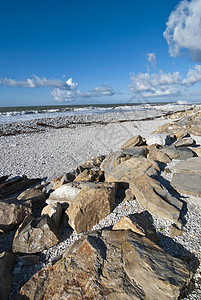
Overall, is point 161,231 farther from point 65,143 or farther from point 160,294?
point 65,143

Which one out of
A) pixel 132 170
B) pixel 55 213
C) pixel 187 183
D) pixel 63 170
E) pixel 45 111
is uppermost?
pixel 45 111

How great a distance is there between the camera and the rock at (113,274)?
2125 mm

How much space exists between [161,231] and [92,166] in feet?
12.9

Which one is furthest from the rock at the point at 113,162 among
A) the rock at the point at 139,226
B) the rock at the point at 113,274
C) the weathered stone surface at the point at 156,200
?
the rock at the point at 113,274

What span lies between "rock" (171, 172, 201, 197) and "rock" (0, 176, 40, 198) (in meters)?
5.11

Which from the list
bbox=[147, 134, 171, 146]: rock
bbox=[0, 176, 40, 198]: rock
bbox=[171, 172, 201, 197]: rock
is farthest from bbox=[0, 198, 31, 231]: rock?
bbox=[147, 134, 171, 146]: rock

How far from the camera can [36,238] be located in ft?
10.9

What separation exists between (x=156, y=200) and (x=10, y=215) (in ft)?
11.3

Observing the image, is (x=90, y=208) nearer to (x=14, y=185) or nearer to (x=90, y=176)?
(x=90, y=176)

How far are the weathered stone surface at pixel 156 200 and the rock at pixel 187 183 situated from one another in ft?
1.77

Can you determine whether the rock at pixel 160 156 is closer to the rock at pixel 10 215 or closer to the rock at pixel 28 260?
the rock at pixel 10 215

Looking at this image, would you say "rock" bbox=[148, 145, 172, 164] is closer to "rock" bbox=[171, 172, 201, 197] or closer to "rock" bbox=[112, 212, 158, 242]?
"rock" bbox=[171, 172, 201, 197]

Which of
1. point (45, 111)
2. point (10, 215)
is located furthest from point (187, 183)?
point (45, 111)

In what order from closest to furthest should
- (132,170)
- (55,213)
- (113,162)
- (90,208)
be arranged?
(90,208), (55,213), (132,170), (113,162)
